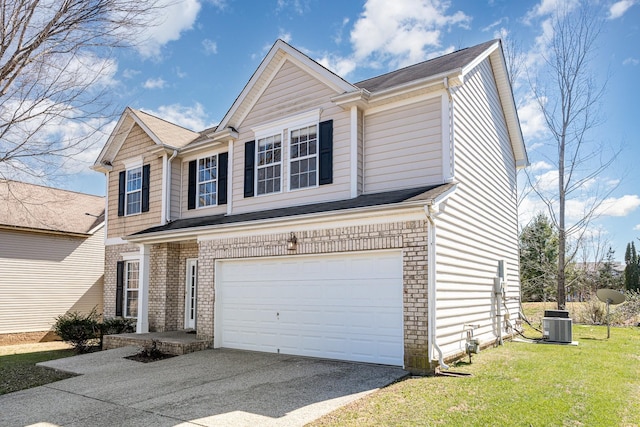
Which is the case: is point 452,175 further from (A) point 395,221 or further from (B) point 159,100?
(B) point 159,100

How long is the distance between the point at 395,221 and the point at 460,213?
2064mm

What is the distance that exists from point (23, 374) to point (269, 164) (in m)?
7.40

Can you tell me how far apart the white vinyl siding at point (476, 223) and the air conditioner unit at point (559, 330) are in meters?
1.33

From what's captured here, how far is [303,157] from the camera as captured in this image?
1176 centimetres

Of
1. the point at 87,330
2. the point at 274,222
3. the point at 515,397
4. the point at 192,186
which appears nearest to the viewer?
the point at 515,397

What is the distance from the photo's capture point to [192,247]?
14.6 meters

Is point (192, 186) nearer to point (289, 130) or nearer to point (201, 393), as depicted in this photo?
point (289, 130)

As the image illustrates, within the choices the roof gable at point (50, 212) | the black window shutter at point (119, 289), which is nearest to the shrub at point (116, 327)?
the black window shutter at point (119, 289)

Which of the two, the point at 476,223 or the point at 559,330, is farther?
the point at 559,330

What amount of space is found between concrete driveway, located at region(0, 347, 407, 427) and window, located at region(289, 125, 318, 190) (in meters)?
4.17

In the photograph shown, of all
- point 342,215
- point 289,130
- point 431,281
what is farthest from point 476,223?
point 289,130

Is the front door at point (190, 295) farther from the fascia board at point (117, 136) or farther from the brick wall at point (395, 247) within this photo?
the fascia board at point (117, 136)

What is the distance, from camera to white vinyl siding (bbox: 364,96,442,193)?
9.84m

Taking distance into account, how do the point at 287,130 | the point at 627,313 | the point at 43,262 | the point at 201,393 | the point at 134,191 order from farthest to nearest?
the point at 627,313 → the point at 43,262 → the point at 134,191 → the point at 287,130 → the point at 201,393
